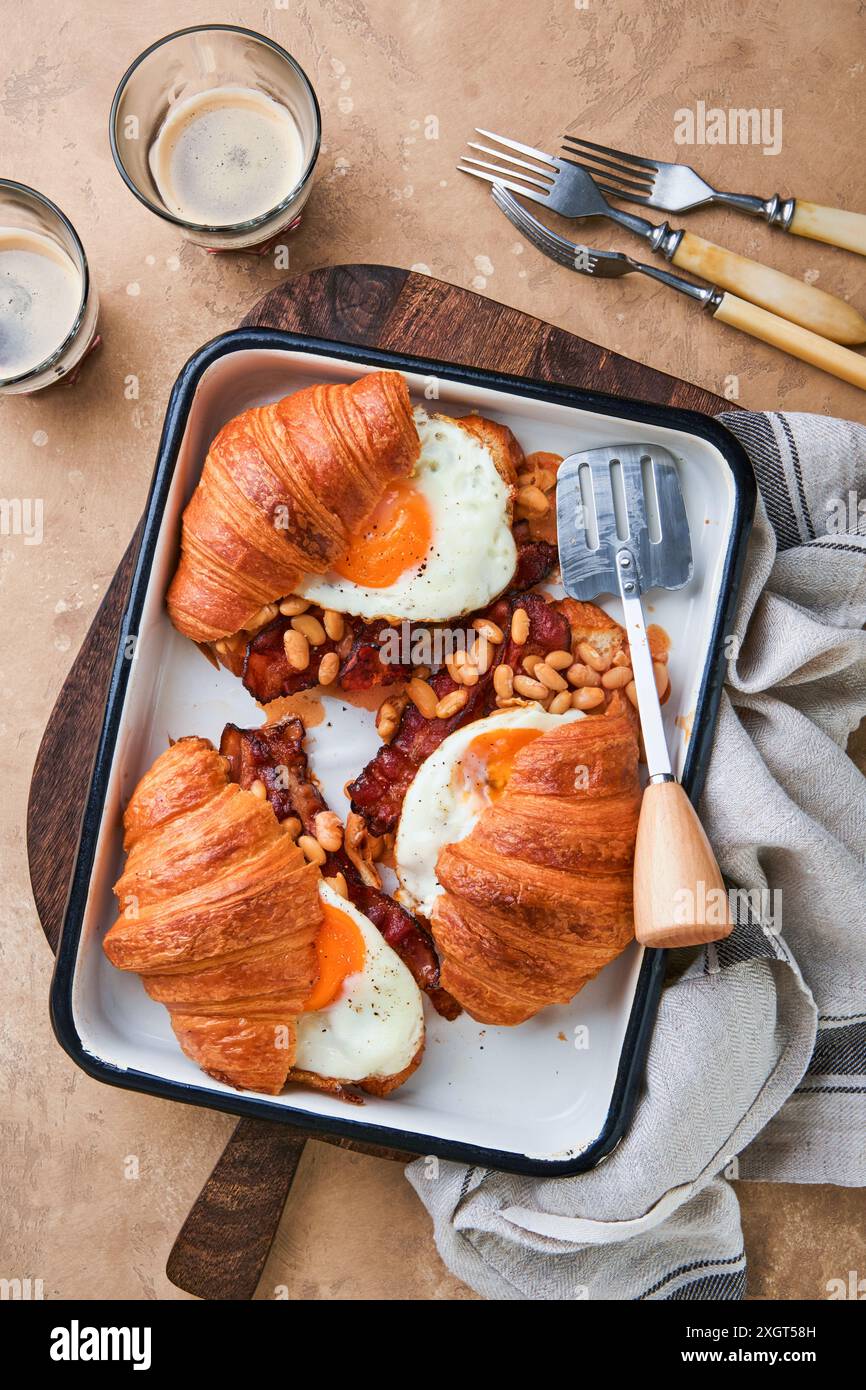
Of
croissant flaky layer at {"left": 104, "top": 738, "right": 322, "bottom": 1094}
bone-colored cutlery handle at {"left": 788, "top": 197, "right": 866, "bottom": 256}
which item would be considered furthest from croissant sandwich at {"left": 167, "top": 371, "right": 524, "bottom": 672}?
bone-colored cutlery handle at {"left": 788, "top": 197, "right": 866, "bottom": 256}

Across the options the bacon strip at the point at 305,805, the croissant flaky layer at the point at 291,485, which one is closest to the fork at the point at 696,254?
the croissant flaky layer at the point at 291,485

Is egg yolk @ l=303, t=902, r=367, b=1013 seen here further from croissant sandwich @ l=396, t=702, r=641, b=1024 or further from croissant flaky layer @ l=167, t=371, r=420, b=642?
croissant flaky layer @ l=167, t=371, r=420, b=642

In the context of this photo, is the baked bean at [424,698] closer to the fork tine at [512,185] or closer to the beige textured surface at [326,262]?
the beige textured surface at [326,262]

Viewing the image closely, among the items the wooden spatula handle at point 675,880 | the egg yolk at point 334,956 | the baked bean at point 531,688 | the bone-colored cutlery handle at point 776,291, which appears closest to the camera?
the wooden spatula handle at point 675,880

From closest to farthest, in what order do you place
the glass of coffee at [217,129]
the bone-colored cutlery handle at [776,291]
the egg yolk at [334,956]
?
the egg yolk at [334,956]
the glass of coffee at [217,129]
the bone-colored cutlery handle at [776,291]

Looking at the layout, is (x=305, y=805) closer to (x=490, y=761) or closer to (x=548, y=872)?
(x=490, y=761)

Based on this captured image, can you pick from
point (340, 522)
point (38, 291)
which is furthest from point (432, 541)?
point (38, 291)
